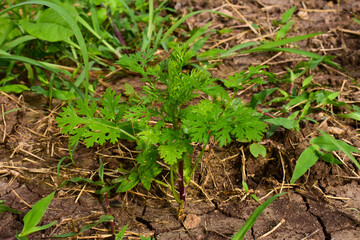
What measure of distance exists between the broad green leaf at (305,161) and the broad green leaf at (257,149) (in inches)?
7.8

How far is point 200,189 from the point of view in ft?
6.12

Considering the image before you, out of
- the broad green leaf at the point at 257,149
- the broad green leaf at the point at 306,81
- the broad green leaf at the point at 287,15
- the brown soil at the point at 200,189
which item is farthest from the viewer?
the broad green leaf at the point at 287,15

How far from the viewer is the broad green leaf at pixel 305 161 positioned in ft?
5.83

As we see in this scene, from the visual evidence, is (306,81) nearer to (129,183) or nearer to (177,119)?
(177,119)

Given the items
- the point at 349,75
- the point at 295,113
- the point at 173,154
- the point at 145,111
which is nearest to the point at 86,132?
the point at 145,111

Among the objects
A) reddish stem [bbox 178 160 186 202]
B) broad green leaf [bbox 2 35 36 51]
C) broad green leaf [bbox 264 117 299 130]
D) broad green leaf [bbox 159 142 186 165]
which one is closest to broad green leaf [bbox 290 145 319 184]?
broad green leaf [bbox 264 117 299 130]

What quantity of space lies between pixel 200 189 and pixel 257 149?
0.41 metres

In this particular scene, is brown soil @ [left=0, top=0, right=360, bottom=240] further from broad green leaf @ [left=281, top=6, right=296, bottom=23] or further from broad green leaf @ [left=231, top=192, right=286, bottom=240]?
broad green leaf @ [left=281, top=6, right=296, bottom=23]

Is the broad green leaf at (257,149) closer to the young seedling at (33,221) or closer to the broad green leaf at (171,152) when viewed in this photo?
the broad green leaf at (171,152)

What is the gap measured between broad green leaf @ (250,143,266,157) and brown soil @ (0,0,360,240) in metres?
0.06

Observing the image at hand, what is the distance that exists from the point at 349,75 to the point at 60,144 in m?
2.13

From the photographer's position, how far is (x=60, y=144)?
6.87 feet

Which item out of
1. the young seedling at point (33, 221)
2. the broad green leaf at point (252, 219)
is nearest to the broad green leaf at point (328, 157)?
the broad green leaf at point (252, 219)

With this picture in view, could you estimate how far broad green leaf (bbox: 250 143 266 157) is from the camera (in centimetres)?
190
